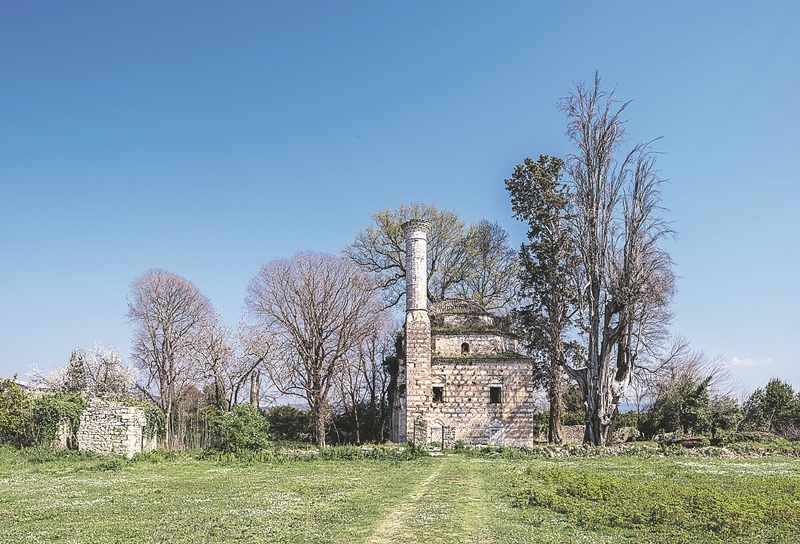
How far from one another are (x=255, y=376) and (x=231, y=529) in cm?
2926

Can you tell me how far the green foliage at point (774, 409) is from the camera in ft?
97.9

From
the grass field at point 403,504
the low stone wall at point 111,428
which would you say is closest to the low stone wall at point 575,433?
the grass field at point 403,504

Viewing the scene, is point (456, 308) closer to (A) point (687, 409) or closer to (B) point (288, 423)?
(A) point (687, 409)

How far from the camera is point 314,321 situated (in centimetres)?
3198

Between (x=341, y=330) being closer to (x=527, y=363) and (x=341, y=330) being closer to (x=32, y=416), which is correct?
(x=527, y=363)

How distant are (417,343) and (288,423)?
12.3 m

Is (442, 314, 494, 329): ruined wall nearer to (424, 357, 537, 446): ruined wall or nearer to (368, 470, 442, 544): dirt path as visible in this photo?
(424, 357, 537, 446): ruined wall

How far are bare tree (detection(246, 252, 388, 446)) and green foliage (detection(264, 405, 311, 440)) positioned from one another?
11.7 ft

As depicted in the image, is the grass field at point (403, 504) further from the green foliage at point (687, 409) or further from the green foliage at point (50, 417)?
the green foliage at point (687, 409)

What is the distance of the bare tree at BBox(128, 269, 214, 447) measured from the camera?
35344mm

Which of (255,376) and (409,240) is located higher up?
(409,240)

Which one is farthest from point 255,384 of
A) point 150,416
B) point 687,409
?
point 687,409

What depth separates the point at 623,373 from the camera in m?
28.9

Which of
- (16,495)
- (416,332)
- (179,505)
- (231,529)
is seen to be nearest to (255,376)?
(416,332)
